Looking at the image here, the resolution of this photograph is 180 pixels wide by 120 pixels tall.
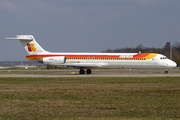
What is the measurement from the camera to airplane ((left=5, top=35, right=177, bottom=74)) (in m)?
38.5

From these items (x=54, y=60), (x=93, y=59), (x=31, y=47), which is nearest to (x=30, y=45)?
(x=31, y=47)

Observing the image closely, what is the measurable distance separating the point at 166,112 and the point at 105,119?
299 cm

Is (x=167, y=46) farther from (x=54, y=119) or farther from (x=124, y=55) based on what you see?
(x=54, y=119)

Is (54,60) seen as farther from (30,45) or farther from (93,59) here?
(93,59)

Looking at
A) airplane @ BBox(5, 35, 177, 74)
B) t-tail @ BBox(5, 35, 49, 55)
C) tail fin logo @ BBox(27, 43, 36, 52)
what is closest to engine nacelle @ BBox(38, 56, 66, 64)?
airplane @ BBox(5, 35, 177, 74)

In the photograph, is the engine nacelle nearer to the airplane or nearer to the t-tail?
the airplane

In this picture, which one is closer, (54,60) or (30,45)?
(54,60)

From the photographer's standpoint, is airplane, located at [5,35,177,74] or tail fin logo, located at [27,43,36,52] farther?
tail fin logo, located at [27,43,36,52]

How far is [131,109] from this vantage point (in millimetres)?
11570

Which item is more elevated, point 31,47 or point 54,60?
point 31,47

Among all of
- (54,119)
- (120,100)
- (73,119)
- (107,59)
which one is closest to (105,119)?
(73,119)

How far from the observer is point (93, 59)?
39.2 m

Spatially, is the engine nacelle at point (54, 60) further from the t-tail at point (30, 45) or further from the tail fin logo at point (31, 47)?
the tail fin logo at point (31, 47)

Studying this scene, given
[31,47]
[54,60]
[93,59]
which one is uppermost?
[31,47]
